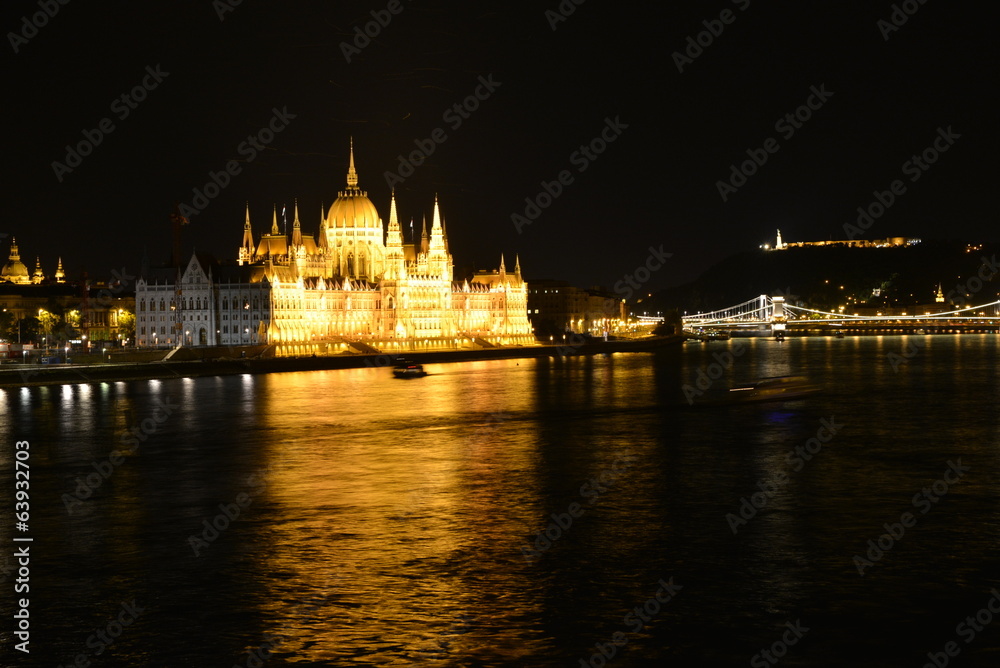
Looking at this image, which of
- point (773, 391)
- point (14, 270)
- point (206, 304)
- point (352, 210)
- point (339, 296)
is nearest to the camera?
point (773, 391)

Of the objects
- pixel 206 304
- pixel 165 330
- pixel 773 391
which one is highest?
pixel 206 304

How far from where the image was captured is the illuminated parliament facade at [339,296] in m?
86.2

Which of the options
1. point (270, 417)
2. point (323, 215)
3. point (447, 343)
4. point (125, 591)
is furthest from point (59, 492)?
point (323, 215)

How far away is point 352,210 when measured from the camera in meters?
103

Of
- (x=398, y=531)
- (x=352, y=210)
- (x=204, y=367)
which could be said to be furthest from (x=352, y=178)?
(x=398, y=531)

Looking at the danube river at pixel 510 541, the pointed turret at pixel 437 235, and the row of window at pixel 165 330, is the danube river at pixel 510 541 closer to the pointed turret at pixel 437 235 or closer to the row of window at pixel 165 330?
the row of window at pixel 165 330

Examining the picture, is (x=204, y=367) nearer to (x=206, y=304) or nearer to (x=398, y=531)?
(x=206, y=304)

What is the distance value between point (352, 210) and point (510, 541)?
88.6 m

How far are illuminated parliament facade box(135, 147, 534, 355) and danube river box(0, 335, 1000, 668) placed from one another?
5180cm

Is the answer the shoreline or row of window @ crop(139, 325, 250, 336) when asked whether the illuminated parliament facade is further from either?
the shoreline

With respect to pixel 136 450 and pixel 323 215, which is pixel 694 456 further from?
pixel 323 215

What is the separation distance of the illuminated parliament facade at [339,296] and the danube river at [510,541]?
2040 inches

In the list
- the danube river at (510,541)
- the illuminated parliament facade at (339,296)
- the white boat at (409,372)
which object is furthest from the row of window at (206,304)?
the danube river at (510,541)

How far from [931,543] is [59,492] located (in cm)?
1516
